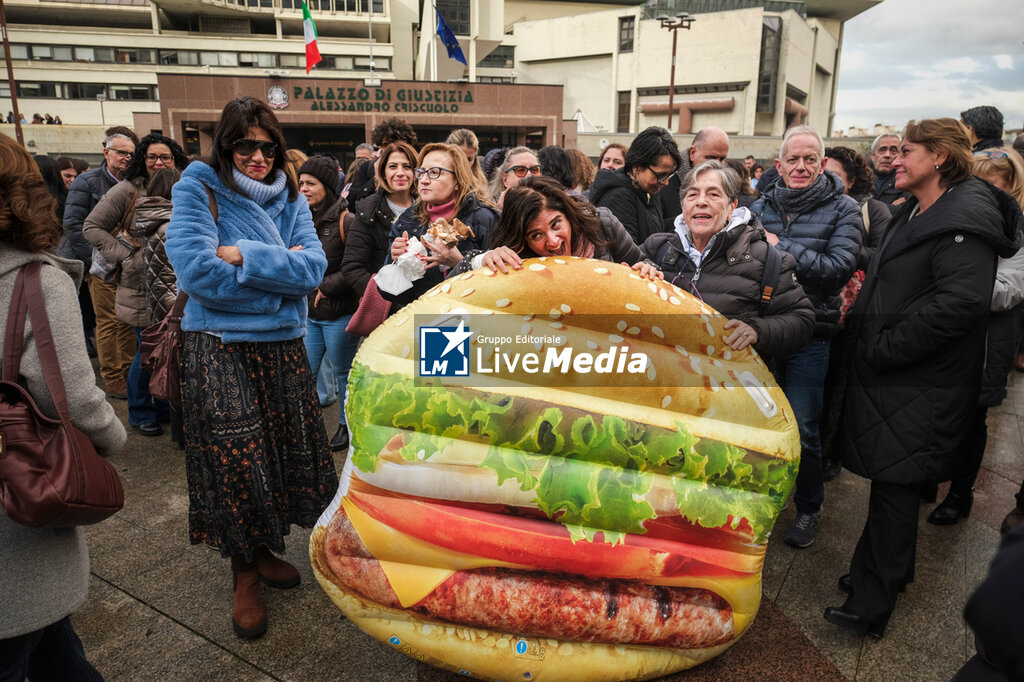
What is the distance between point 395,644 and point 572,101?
5368 cm

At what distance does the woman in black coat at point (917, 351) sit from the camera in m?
2.54

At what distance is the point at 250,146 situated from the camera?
2.71 metres

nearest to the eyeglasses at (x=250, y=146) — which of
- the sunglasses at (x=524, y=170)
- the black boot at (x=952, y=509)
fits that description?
the sunglasses at (x=524, y=170)

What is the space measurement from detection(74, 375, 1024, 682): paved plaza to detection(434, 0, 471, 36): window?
48487 millimetres

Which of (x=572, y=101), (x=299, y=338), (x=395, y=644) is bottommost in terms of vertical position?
(x=395, y=644)

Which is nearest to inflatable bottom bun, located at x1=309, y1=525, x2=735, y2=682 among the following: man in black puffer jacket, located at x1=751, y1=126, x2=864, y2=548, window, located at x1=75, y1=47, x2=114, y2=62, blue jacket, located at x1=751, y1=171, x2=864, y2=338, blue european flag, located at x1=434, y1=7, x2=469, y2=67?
man in black puffer jacket, located at x1=751, y1=126, x2=864, y2=548

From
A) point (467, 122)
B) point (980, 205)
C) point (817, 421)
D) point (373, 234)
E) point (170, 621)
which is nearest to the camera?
point (980, 205)

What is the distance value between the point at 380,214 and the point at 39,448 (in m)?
2.66

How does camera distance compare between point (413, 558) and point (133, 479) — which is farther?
point (133, 479)

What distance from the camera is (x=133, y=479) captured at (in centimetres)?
425

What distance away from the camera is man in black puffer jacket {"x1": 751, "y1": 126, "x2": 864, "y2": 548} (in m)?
3.48

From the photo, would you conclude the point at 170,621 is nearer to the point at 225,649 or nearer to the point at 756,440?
the point at 225,649

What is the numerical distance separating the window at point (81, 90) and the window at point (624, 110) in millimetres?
35287

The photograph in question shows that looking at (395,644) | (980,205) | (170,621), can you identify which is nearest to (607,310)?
(395,644)
